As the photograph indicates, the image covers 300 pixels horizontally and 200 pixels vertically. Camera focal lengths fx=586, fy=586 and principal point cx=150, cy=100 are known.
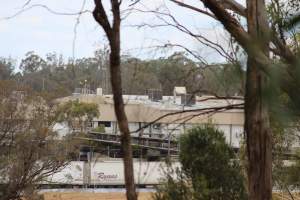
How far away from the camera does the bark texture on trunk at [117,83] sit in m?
2.84

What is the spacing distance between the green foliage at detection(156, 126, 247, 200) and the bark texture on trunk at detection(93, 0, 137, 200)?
521 centimetres

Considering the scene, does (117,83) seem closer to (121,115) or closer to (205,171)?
(121,115)

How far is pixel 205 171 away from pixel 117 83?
18.3 feet

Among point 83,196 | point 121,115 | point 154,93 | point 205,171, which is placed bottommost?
point 83,196

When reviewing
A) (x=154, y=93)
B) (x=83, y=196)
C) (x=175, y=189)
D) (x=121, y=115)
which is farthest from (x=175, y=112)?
(x=83, y=196)

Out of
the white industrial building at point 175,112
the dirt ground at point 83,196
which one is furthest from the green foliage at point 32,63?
the white industrial building at point 175,112

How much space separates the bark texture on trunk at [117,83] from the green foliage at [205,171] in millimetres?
5211

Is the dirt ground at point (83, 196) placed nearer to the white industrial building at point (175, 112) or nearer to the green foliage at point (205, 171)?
the white industrial building at point (175, 112)

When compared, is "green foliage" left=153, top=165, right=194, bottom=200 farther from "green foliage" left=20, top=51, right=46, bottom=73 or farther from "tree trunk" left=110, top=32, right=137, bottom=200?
"green foliage" left=20, top=51, right=46, bottom=73

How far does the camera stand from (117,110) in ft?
9.46

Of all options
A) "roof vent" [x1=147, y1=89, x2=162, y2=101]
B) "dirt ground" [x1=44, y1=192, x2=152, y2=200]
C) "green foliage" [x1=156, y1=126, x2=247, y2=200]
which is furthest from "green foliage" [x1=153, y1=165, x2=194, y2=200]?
"dirt ground" [x1=44, y1=192, x2=152, y2=200]

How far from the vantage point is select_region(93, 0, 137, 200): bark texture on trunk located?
2.84m

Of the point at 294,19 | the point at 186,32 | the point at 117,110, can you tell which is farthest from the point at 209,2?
the point at 186,32

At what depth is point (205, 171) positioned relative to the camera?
27.2ft
